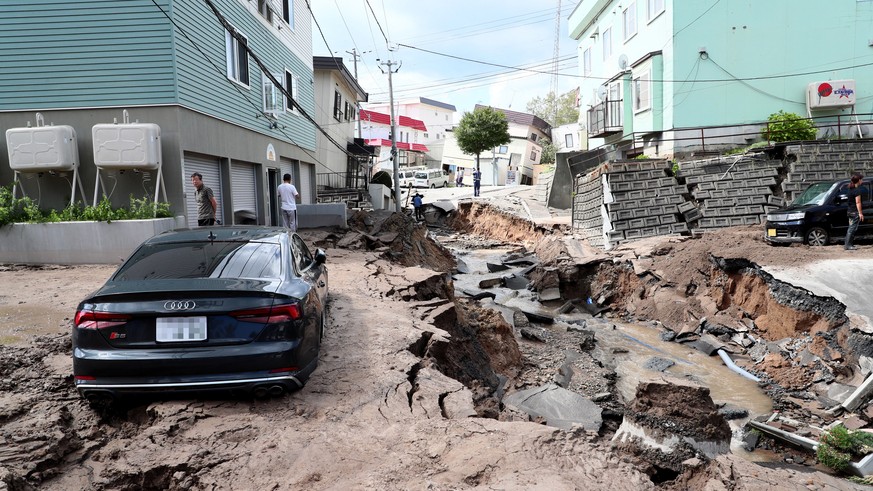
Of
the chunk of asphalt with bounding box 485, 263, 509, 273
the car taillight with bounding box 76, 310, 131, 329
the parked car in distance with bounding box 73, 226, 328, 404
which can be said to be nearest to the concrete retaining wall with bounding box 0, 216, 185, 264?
the parked car in distance with bounding box 73, 226, 328, 404

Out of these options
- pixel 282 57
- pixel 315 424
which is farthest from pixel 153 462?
pixel 282 57

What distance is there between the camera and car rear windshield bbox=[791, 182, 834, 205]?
43.7 ft

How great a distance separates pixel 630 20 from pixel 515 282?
14944 mm

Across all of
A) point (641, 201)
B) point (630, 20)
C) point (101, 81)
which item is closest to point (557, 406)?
point (101, 81)

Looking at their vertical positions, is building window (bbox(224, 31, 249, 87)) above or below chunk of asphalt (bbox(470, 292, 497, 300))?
above

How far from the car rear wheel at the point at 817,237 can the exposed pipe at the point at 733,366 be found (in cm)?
440

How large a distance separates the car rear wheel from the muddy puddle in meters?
4.16

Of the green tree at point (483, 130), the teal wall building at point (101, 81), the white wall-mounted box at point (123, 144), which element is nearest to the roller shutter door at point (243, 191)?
the teal wall building at point (101, 81)

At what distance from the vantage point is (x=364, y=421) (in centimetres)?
402

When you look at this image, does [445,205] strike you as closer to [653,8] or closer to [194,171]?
[653,8]

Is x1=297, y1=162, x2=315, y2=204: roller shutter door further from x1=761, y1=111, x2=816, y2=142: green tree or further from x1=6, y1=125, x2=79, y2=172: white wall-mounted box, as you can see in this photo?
x1=761, y1=111, x2=816, y2=142: green tree

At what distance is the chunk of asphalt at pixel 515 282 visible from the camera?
1708cm

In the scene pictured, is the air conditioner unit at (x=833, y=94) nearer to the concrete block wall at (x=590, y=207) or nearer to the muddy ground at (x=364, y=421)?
the concrete block wall at (x=590, y=207)

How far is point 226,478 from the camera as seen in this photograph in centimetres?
326
